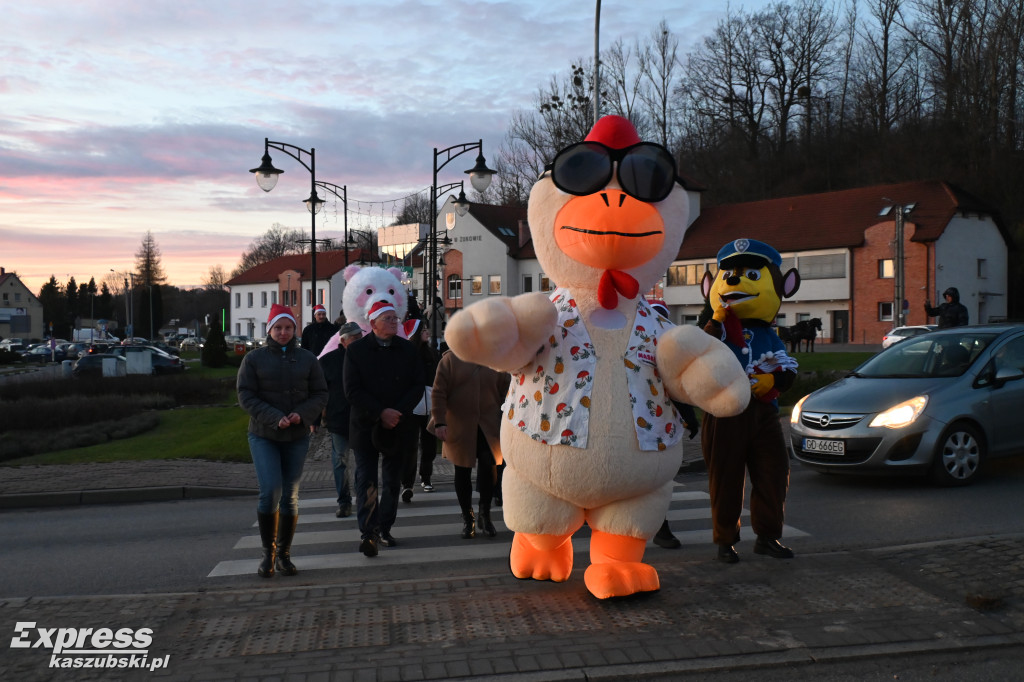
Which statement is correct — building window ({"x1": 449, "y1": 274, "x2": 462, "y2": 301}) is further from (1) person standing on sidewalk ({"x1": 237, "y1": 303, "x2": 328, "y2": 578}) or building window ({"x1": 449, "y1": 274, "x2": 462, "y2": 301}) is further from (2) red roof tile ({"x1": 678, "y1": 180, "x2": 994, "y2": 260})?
(1) person standing on sidewalk ({"x1": 237, "y1": 303, "x2": 328, "y2": 578})

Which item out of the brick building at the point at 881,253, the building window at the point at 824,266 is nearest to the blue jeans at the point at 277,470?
the brick building at the point at 881,253

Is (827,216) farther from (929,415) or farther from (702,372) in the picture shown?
(702,372)

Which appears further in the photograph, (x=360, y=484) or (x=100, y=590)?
(x=360, y=484)

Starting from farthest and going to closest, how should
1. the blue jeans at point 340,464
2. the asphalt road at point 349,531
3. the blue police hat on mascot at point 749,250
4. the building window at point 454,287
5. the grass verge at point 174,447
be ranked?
1. the building window at point 454,287
2. the grass verge at point 174,447
3. the blue jeans at point 340,464
4. the asphalt road at point 349,531
5. the blue police hat on mascot at point 749,250

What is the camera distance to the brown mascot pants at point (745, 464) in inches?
240

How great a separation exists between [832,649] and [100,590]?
4.99m

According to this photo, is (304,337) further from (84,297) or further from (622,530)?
(84,297)

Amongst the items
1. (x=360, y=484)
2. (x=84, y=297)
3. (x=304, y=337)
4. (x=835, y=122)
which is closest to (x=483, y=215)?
(x=835, y=122)

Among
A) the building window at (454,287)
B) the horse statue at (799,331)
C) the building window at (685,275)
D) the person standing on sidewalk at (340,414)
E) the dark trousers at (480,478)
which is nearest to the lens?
the horse statue at (799,331)

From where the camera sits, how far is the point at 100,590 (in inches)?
247

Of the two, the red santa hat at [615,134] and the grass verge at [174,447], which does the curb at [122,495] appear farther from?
the red santa hat at [615,134]

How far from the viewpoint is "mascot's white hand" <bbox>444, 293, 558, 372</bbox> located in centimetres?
479

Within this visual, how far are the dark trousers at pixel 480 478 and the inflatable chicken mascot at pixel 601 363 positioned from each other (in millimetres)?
2472

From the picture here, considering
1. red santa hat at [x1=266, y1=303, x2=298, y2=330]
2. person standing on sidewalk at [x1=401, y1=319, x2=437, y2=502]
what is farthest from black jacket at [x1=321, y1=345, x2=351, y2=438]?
red santa hat at [x1=266, y1=303, x2=298, y2=330]
